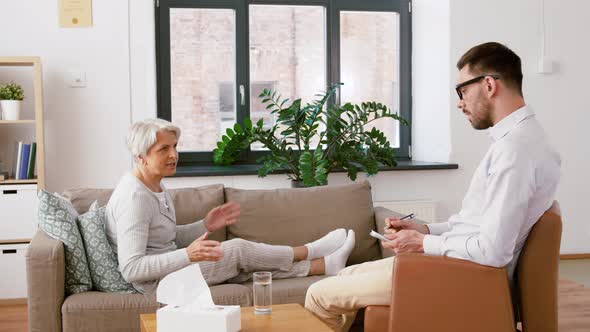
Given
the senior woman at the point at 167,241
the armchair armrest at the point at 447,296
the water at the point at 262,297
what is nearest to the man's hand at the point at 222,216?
the senior woman at the point at 167,241

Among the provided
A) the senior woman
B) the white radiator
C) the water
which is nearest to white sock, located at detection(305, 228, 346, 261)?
the senior woman

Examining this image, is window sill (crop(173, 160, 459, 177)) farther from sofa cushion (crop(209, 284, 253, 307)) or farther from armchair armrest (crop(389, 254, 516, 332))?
armchair armrest (crop(389, 254, 516, 332))

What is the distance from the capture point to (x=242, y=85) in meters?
5.25

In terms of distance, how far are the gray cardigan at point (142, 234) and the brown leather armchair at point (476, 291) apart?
0.98 metres

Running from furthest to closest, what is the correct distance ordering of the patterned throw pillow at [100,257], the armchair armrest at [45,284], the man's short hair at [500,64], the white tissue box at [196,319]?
the patterned throw pillow at [100,257] < the armchair armrest at [45,284] < the man's short hair at [500,64] < the white tissue box at [196,319]

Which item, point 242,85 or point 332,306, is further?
point 242,85

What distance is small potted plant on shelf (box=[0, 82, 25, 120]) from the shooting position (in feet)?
14.8

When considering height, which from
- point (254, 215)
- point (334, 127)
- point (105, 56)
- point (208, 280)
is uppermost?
point (105, 56)

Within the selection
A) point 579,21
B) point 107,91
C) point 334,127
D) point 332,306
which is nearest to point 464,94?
point 332,306

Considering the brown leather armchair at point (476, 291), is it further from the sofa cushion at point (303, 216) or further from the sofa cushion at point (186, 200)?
the sofa cushion at point (186, 200)

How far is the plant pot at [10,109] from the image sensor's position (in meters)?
4.52

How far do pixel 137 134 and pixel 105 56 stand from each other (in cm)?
181

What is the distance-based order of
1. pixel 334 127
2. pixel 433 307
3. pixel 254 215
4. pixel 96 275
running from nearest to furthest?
1. pixel 433 307
2. pixel 96 275
3. pixel 254 215
4. pixel 334 127

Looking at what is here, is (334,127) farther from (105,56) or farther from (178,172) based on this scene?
(105,56)
